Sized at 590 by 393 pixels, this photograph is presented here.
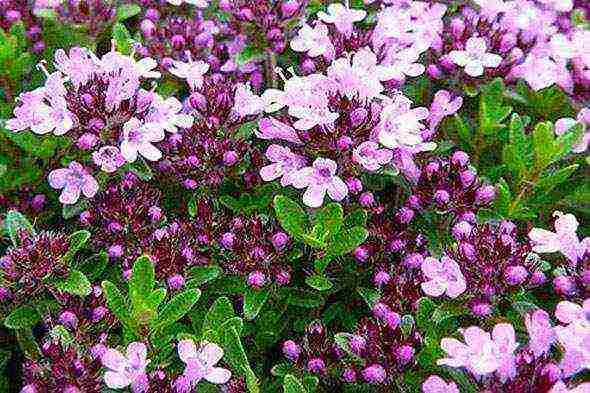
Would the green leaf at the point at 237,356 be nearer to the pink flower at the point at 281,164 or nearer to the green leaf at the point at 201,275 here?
the green leaf at the point at 201,275

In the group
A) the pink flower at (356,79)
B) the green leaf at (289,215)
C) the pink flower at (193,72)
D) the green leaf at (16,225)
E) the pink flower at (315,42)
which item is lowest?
the green leaf at (16,225)

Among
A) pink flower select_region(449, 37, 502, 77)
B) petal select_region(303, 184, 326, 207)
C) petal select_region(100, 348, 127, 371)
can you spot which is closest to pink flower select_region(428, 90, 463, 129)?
pink flower select_region(449, 37, 502, 77)

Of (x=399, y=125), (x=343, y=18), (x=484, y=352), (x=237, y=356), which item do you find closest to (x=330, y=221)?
(x=399, y=125)

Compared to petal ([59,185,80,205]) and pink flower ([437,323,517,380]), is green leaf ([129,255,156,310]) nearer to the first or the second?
petal ([59,185,80,205])

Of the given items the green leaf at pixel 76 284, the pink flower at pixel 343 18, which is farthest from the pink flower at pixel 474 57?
the green leaf at pixel 76 284

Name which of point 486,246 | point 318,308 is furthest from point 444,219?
point 318,308

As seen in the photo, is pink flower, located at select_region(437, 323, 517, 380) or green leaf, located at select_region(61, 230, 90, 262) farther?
green leaf, located at select_region(61, 230, 90, 262)
